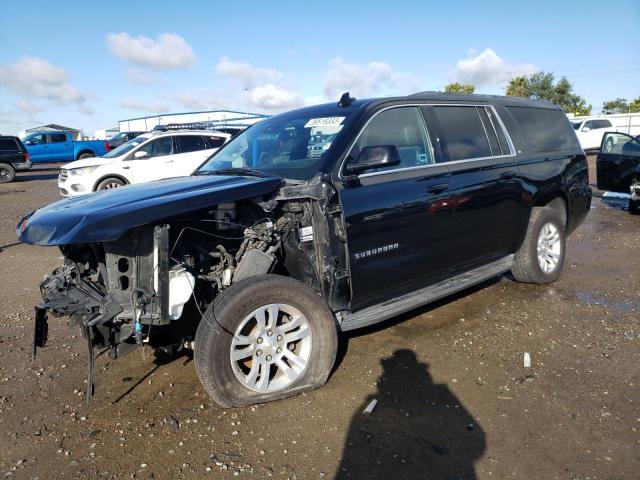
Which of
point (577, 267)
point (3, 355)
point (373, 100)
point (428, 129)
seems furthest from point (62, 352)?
point (577, 267)

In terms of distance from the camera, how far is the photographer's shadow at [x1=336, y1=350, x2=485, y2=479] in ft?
8.45

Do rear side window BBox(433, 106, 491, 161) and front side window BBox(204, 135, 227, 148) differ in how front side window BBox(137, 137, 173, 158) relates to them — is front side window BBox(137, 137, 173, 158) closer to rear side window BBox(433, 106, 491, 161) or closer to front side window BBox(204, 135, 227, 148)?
front side window BBox(204, 135, 227, 148)

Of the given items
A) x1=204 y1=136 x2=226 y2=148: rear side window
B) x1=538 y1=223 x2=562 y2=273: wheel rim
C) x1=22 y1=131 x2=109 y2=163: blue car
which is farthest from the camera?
x1=22 y1=131 x2=109 y2=163: blue car

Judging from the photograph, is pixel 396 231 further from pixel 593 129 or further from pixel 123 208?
pixel 593 129

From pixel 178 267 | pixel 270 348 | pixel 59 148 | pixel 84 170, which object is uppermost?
pixel 59 148

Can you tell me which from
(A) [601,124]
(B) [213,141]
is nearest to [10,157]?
(B) [213,141]

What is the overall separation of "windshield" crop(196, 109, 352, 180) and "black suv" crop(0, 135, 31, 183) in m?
18.9

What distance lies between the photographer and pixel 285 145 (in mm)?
4059

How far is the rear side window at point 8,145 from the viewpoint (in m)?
19.5

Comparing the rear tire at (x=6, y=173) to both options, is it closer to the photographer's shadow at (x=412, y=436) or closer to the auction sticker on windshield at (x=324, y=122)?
the auction sticker on windshield at (x=324, y=122)

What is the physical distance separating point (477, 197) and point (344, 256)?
60.8 inches

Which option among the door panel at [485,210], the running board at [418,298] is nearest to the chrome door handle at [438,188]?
the door panel at [485,210]

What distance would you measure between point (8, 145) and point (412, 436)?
21.7 meters

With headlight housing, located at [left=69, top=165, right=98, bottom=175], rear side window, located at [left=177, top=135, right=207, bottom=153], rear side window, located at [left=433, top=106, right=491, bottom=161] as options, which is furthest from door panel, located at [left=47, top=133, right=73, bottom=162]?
rear side window, located at [left=433, top=106, right=491, bottom=161]
